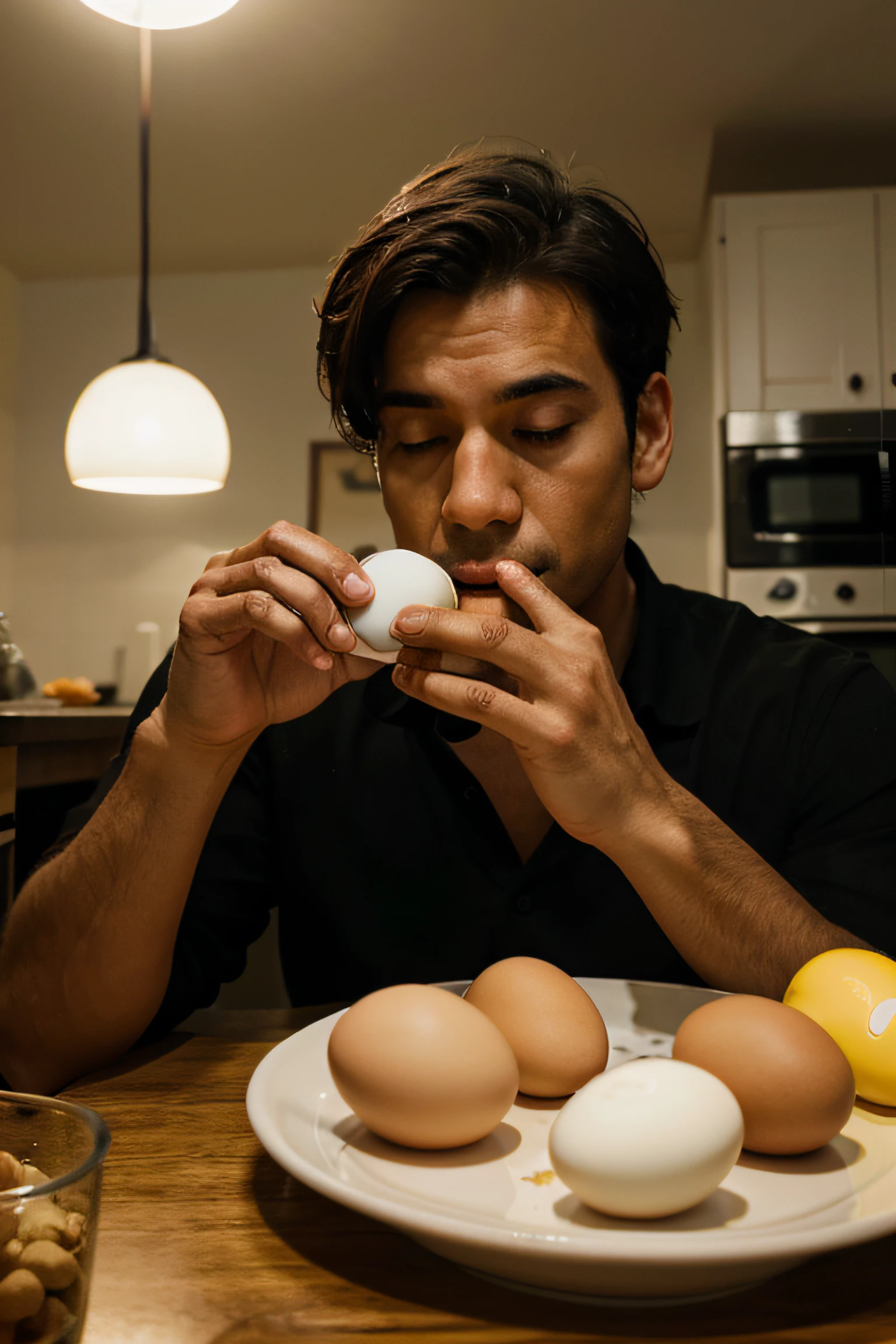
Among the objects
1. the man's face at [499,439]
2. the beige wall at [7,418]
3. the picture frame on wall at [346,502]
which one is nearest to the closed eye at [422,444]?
the man's face at [499,439]

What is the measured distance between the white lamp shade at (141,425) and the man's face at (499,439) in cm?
145

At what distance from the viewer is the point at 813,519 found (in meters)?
3.40

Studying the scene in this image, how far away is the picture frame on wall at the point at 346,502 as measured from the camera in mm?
4371

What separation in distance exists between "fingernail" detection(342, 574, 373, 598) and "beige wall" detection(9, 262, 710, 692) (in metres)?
3.69

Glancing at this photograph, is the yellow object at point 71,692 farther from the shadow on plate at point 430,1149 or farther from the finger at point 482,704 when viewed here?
the shadow on plate at point 430,1149

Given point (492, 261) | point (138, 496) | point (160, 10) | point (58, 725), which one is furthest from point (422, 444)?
point (138, 496)

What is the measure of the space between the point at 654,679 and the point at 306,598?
1.81ft

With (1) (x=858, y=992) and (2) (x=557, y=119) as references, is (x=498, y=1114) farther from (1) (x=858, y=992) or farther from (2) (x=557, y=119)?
(2) (x=557, y=119)

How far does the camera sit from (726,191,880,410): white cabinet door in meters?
3.46

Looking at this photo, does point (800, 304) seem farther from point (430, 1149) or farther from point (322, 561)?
point (430, 1149)

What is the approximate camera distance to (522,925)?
107cm

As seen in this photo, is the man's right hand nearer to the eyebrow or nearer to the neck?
the eyebrow

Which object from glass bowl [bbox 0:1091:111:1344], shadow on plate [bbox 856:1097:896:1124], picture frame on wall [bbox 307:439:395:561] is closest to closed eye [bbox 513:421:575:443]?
shadow on plate [bbox 856:1097:896:1124]

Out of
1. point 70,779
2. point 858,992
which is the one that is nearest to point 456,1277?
point 858,992
